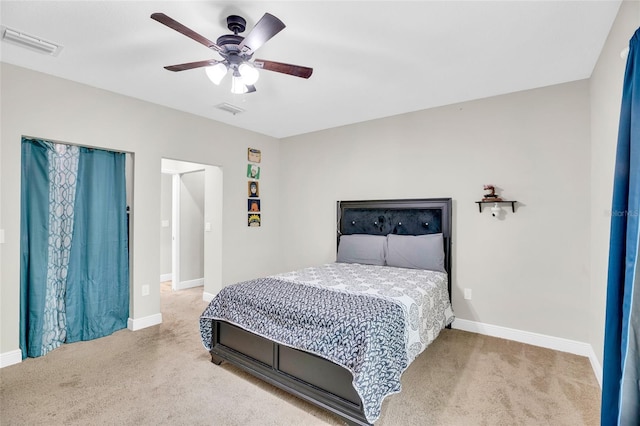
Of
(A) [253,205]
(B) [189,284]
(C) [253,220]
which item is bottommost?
(B) [189,284]

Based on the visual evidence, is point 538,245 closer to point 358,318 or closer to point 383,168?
point 383,168

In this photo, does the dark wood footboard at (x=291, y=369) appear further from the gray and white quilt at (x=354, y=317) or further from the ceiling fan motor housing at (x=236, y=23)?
the ceiling fan motor housing at (x=236, y=23)

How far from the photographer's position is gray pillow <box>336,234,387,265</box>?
3.80 meters

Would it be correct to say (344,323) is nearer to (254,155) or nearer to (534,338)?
(534,338)

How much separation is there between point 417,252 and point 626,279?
217cm

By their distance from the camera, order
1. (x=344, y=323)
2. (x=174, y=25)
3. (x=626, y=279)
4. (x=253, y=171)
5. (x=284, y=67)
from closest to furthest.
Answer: (x=626, y=279) → (x=174, y=25) → (x=344, y=323) → (x=284, y=67) → (x=253, y=171)

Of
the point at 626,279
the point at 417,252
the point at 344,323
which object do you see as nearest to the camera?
the point at 626,279

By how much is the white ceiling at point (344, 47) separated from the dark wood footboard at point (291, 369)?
2242mm

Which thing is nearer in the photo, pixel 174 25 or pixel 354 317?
pixel 174 25

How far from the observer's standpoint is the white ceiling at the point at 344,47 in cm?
200

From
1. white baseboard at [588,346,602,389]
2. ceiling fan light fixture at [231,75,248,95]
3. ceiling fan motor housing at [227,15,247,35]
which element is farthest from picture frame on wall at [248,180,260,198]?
white baseboard at [588,346,602,389]

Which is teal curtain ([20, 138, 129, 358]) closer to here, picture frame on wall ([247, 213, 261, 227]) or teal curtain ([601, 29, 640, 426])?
picture frame on wall ([247, 213, 261, 227])

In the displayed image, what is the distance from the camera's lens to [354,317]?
2002 mm

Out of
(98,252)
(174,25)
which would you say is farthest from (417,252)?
(98,252)
